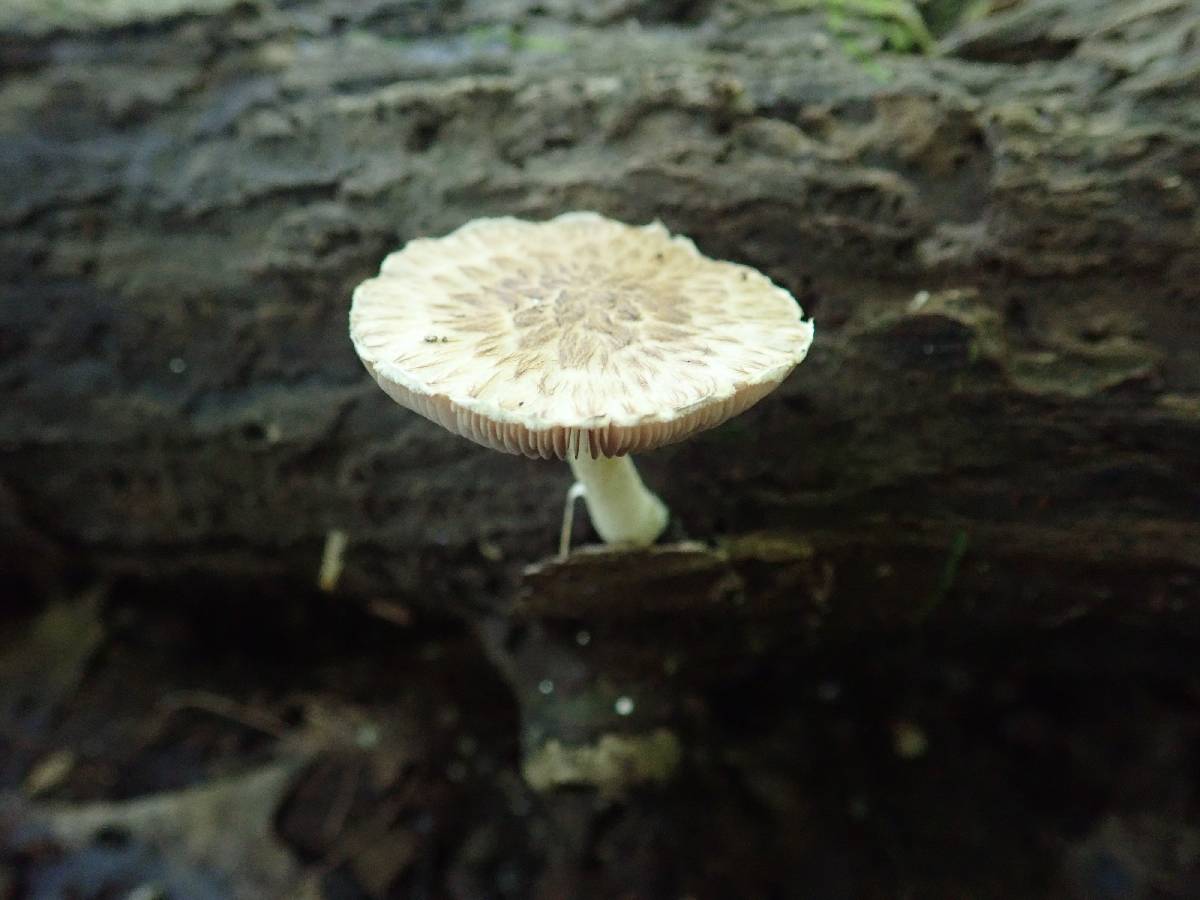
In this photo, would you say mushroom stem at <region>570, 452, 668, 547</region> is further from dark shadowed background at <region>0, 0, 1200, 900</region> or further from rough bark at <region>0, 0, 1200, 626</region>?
rough bark at <region>0, 0, 1200, 626</region>

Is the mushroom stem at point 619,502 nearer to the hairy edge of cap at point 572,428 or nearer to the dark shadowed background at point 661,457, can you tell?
the dark shadowed background at point 661,457

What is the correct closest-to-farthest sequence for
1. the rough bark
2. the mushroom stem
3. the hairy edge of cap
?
1. the hairy edge of cap
2. the mushroom stem
3. the rough bark

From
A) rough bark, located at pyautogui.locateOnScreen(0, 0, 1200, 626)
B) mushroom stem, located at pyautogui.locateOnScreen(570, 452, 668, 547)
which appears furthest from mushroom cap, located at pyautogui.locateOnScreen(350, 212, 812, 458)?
rough bark, located at pyautogui.locateOnScreen(0, 0, 1200, 626)

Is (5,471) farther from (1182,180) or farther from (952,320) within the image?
(1182,180)

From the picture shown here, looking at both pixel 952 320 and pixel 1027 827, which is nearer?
pixel 952 320

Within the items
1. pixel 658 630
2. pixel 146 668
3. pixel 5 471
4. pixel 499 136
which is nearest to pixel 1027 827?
pixel 658 630

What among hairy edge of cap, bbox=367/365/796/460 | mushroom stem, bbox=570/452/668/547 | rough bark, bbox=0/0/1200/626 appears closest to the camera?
hairy edge of cap, bbox=367/365/796/460

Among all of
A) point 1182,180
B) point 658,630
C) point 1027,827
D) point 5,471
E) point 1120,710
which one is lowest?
point 1027,827
